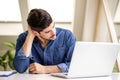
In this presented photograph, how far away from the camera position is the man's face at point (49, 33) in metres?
1.77

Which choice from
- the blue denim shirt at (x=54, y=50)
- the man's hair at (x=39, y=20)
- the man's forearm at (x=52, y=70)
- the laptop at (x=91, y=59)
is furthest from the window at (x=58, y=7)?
the laptop at (x=91, y=59)

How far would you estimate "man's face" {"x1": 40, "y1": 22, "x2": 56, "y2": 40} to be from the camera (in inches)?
69.7

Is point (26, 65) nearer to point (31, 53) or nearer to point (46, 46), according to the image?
point (31, 53)

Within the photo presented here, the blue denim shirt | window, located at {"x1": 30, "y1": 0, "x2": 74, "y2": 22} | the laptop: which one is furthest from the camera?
window, located at {"x1": 30, "y1": 0, "x2": 74, "y2": 22}

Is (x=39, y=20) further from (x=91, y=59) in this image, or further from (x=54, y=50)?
(x=91, y=59)

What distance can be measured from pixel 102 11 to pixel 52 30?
1.54 metres

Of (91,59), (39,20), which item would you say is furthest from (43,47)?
(91,59)

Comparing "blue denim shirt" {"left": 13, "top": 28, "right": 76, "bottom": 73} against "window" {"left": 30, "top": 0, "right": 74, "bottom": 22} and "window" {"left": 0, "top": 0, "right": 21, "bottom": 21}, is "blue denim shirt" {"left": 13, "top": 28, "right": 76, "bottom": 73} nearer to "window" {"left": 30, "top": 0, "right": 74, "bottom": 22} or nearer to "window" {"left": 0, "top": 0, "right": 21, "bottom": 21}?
"window" {"left": 30, "top": 0, "right": 74, "bottom": 22}

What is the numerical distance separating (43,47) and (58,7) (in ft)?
5.39

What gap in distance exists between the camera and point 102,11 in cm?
313

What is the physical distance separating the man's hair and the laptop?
0.44m

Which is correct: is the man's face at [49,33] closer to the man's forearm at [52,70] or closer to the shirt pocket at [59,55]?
the shirt pocket at [59,55]

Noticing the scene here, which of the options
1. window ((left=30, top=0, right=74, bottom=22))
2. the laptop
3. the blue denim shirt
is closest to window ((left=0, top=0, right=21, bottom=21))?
window ((left=30, top=0, right=74, bottom=22))

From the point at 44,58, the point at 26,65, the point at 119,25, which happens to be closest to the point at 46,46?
the point at 44,58
